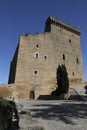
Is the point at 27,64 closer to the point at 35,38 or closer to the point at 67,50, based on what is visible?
the point at 35,38

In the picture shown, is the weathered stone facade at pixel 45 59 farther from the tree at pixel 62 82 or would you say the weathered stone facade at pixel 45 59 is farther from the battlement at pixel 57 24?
the tree at pixel 62 82

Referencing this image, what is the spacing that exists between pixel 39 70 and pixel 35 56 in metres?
2.71

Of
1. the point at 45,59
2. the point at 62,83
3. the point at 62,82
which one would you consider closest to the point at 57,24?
the point at 45,59

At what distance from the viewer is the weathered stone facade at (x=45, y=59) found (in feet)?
96.8

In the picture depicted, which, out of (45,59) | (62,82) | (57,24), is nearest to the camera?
(62,82)

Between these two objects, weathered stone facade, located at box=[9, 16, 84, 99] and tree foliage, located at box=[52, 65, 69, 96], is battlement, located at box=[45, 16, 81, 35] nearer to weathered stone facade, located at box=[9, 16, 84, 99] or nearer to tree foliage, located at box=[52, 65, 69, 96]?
weathered stone facade, located at box=[9, 16, 84, 99]

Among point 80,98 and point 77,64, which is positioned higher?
point 77,64

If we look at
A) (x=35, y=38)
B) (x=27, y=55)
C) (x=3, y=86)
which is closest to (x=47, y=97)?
(x=3, y=86)

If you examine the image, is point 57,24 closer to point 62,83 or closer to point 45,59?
point 45,59

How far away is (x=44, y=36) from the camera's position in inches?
1307

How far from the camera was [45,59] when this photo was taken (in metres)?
31.7

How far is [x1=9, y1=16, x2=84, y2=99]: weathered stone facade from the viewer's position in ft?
96.8

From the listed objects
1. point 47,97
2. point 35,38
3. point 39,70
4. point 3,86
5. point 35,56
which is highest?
point 35,38

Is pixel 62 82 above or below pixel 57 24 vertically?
below
